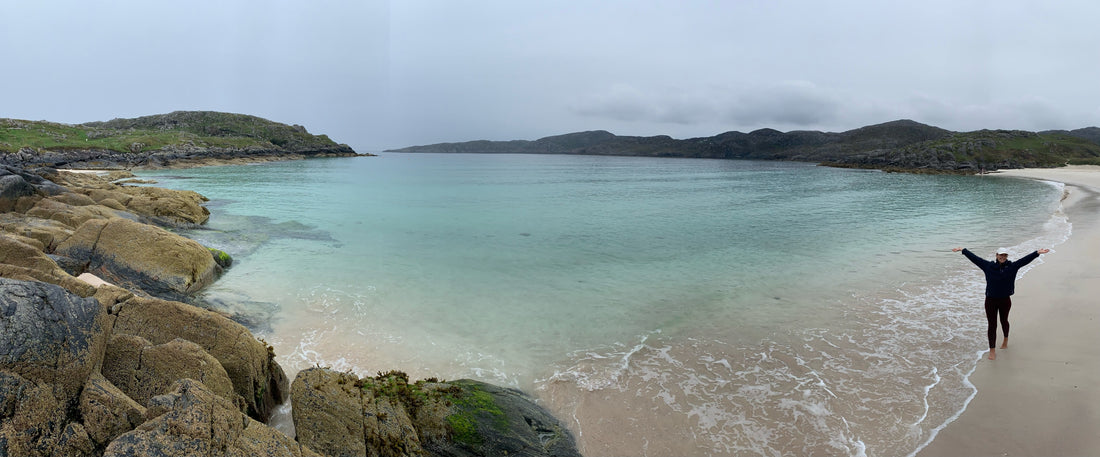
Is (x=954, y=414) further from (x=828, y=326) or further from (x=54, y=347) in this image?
(x=54, y=347)

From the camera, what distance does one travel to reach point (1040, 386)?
358 inches

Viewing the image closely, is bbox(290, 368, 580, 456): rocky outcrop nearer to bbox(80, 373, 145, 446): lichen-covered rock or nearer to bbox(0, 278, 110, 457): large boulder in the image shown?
bbox(80, 373, 145, 446): lichen-covered rock

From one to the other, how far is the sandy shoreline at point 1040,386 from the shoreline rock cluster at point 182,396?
7.07m

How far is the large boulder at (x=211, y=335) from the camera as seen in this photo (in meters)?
7.39

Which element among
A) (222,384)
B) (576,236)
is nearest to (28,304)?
(222,384)

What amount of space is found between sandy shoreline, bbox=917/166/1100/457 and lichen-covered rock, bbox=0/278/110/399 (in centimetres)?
1172

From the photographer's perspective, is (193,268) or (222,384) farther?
(193,268)

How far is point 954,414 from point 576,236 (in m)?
20.3

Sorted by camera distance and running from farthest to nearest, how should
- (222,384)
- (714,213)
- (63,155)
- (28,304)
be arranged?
(63,155)
(714,213)
(222,384)
(28,304)

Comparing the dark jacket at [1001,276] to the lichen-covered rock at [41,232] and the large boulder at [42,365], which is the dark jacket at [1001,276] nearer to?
the large boulder at [42,365]

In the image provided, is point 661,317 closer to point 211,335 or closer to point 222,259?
point 211,335

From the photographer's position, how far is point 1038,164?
124812 mm

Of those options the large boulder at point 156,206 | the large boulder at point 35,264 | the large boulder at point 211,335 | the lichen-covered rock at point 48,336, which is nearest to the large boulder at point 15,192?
the large boulder at point 156,206

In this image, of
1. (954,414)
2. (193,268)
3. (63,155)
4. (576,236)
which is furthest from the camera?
(63,155)
